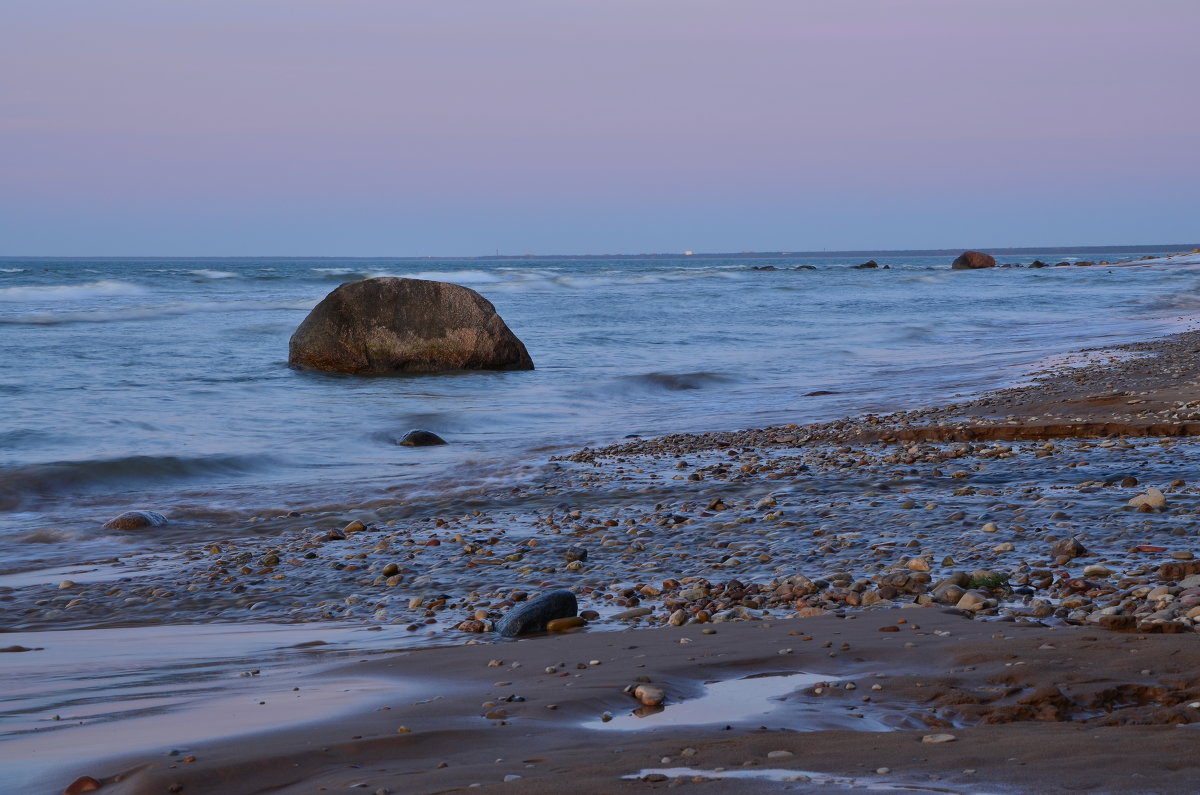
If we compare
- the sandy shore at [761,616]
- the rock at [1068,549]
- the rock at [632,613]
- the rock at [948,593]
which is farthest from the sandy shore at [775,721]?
the rock at [1068,549]

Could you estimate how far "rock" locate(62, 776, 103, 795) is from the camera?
2.79m

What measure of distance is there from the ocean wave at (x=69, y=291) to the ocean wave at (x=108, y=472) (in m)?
34.7

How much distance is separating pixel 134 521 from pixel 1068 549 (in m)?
5.98

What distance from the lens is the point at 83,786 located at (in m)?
2.81

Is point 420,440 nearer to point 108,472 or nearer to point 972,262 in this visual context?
point 108,472

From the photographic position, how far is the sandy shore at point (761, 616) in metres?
2.75

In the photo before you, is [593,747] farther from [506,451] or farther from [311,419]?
[311,419]

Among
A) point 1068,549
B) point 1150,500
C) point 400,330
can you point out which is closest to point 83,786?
point 1068,549

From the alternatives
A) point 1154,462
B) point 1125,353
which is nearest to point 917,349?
point 1125,353

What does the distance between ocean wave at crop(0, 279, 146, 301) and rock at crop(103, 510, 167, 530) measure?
37.2 m

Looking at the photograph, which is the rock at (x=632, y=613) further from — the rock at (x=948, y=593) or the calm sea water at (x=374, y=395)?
the calm sea water at (x=374, y=395)

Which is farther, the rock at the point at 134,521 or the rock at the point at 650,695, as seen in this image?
the rock at the point at 134,521

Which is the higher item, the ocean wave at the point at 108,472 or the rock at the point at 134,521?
the rock at the point at 134,521

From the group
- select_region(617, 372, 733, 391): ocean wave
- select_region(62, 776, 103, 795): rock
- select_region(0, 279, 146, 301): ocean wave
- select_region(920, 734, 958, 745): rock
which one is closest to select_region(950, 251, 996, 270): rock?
select_region(0, 279, 146, 301): ocean wave
